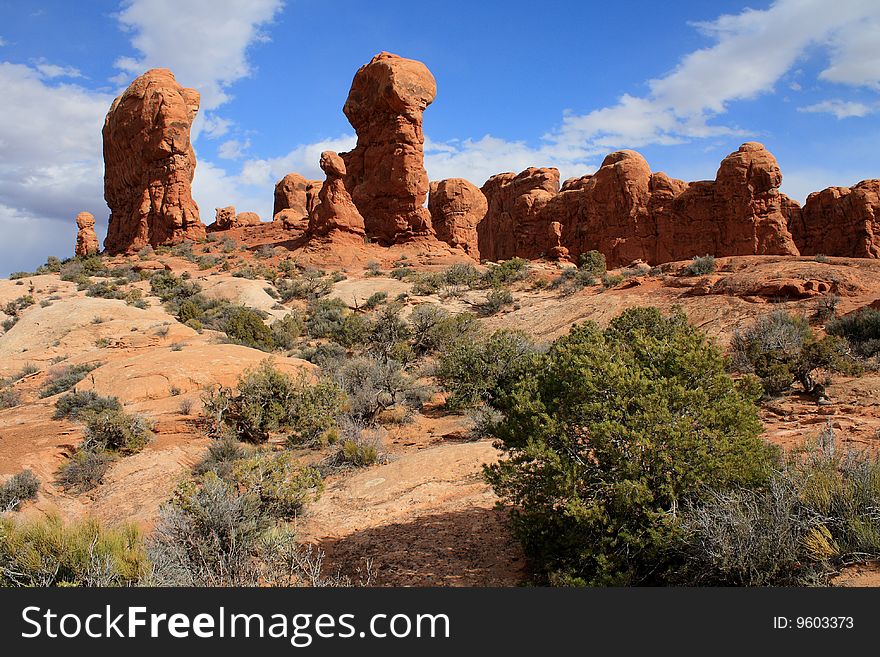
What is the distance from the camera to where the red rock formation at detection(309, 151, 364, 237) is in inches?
1348

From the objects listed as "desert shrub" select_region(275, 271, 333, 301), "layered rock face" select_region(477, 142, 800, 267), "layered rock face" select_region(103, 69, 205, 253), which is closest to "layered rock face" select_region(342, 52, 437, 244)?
"desert shrub" select_region(275, 271, 333, 301)

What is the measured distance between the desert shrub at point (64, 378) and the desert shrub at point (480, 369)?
369 inches

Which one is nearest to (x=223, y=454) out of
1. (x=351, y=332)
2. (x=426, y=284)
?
(x=351, y=332)

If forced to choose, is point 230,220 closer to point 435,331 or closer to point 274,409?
point 435,331

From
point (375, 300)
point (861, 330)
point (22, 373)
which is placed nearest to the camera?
point (861, 330)

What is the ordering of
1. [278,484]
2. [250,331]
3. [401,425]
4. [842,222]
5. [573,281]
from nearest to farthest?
1. [278,484]
2. [401,425]
3. [250,331]
4. [573,281]
5. [842,222]

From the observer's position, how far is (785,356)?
1045cm

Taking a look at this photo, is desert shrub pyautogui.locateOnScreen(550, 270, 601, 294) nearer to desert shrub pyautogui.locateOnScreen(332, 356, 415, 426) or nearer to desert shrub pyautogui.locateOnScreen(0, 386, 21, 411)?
desert shrub pyautogui.locateOnScreen(332, 356, 415, 426)

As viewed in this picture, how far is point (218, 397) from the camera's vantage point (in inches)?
432

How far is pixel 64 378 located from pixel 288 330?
8.69m

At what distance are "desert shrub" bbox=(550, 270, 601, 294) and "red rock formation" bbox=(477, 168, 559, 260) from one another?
62.1 ft

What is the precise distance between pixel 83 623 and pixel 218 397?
26.1 ft

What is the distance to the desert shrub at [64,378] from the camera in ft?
46.1

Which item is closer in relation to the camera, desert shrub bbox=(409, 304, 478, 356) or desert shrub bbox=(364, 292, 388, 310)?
desert shrub bbox=(409, 304, 478, 356)
